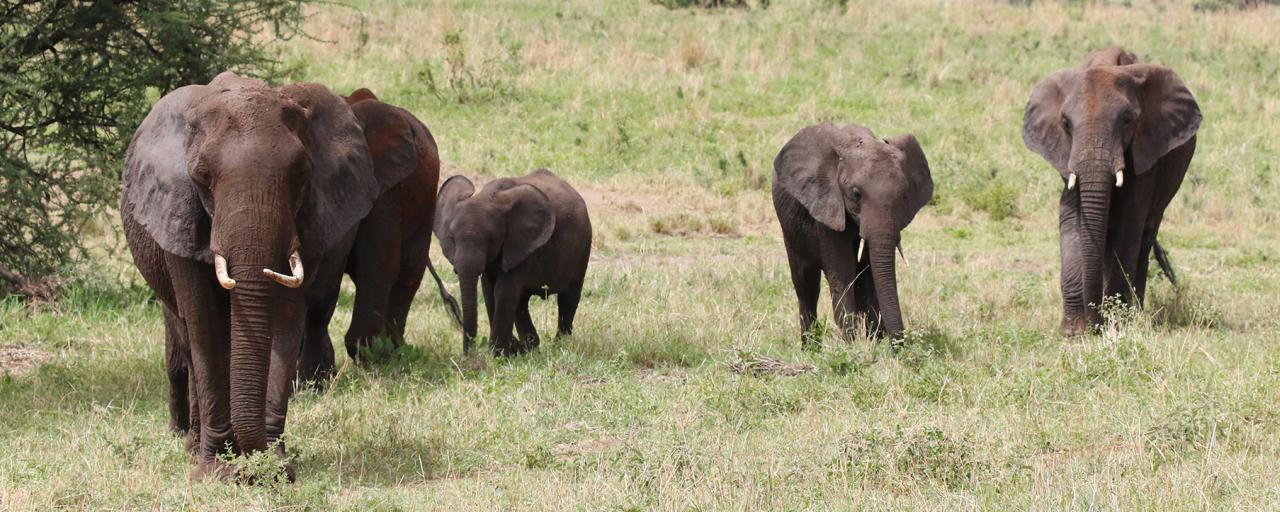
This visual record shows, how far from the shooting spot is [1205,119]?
22.7 meters

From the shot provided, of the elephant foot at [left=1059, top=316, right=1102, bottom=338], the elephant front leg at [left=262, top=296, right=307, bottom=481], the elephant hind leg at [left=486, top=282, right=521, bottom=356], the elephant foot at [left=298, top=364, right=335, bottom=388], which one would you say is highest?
the elephant front leg at [left=262, top=296, right=307, bottom=481]

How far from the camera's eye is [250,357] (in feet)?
21.8

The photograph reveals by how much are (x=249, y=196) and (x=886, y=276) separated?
15.6 ft

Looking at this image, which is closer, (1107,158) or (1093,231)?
(1107,158)

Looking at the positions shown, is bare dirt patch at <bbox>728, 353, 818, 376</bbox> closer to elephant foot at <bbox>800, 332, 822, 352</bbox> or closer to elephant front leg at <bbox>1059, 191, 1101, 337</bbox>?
elephant foot at <bbox>800, 332, 822, 352</bbox>

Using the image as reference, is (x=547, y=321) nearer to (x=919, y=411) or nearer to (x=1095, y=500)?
(x=919, y=411)

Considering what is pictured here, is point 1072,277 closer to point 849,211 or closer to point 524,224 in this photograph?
point 849,211

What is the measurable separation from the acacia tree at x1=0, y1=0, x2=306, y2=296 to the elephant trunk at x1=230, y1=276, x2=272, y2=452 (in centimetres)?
615

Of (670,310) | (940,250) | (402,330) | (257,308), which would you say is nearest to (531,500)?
(257,308)

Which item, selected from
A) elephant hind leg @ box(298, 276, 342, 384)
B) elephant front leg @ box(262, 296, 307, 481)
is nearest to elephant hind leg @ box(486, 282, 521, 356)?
elephant hind leg @ box(298, 276, 342, 384)

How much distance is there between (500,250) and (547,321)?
1.70 m

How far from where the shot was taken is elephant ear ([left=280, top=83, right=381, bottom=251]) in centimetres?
702

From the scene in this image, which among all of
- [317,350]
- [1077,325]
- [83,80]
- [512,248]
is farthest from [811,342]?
[83,80]

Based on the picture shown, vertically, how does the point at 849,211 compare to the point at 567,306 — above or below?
above
